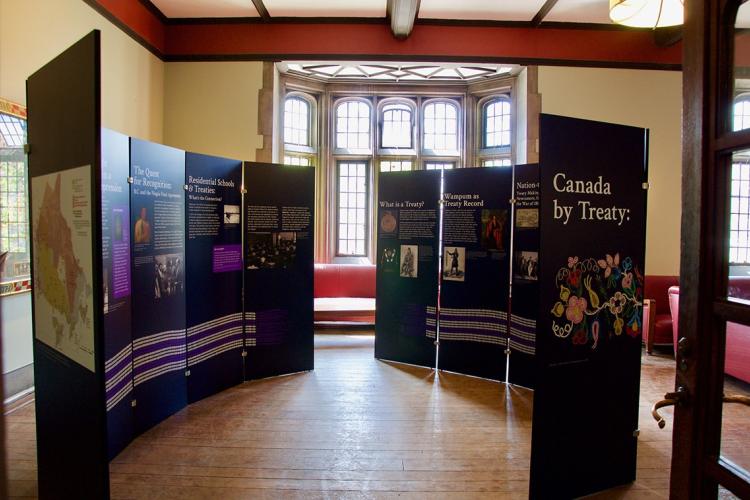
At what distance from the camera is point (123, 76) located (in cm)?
523

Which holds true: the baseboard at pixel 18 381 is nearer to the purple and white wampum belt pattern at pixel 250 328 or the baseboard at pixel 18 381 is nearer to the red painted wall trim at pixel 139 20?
the purple and white wampum belt pattern at pixel 250 328

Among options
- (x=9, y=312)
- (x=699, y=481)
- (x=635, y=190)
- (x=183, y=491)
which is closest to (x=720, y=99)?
(x=699, y=481)

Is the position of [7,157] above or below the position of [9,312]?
above

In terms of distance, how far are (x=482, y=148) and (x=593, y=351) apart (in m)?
5.97

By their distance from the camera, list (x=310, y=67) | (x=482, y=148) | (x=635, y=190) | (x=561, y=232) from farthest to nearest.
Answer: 1. (x=482, y=148)
2. (x=310, y=67)
3. (x=635, y=190)
4. (x=561, y=232)

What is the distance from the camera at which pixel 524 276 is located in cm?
426

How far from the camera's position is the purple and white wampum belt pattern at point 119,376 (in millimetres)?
2781

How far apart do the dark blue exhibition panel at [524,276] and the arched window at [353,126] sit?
13.9ft

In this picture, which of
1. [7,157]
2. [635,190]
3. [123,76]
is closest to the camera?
[635,190]

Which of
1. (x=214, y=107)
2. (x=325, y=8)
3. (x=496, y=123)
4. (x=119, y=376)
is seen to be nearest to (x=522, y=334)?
(x=119, y=376)

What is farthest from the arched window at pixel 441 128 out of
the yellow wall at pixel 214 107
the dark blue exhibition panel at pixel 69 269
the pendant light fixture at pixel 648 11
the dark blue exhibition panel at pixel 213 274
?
the dark blue exhibition panel at pixel 69 269

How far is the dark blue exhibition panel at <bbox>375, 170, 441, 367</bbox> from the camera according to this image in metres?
4.71

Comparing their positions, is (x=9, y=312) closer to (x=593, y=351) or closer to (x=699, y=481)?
(x=593, y=351)

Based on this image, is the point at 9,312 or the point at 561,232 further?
the point at 9,312
